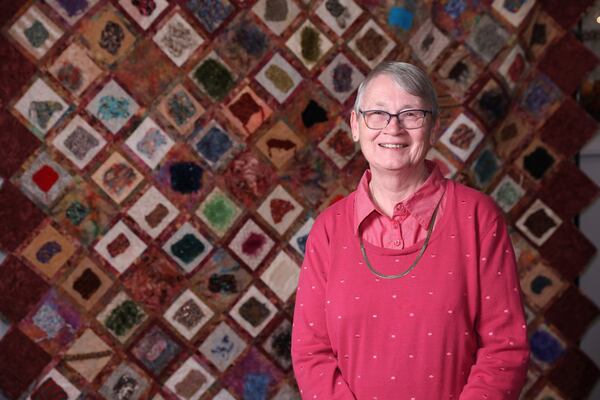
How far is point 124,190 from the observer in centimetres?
198

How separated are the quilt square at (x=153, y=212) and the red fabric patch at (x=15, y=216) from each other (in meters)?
0.25

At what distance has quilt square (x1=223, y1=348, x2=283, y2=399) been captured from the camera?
6.86 ft

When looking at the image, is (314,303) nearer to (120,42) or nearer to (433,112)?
(433,112)

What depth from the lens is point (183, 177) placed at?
2.01 metres

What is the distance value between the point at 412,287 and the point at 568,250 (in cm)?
122

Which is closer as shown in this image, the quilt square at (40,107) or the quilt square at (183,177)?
the quilt square at (40,107)

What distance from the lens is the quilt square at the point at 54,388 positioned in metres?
1.97

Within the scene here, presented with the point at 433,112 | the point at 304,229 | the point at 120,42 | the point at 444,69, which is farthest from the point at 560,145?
the point at 120,42

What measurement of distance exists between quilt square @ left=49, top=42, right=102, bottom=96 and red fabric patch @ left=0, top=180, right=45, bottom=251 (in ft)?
0.98

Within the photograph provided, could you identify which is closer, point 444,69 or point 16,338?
point 16,338

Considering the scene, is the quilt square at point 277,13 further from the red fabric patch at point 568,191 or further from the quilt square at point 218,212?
the red fabric patch at point 568,191

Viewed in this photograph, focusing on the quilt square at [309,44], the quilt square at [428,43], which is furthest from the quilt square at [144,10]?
the quilt square at [428,43]

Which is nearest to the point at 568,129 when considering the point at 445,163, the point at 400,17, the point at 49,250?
the point at 445,163

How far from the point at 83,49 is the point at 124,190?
1.24ft
